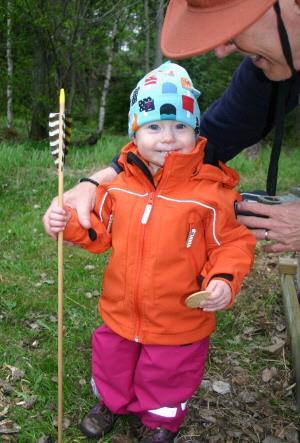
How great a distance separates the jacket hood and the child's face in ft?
0.13

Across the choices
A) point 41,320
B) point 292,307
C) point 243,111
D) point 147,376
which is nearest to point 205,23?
point 243,111

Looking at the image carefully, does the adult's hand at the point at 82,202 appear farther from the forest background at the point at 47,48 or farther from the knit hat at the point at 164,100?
the forest background at the point at 47,48

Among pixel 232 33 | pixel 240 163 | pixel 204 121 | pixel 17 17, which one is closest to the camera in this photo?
pixel 232 33

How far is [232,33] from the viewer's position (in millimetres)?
1536

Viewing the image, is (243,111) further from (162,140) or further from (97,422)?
(97,422)

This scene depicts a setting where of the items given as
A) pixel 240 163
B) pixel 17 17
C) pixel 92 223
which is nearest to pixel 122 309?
pixel 92 223

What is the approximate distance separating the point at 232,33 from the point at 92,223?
3.45 ft

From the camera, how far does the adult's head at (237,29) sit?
155 centimetres

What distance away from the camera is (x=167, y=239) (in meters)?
2.18

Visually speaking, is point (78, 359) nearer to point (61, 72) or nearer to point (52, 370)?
point (52, 370)

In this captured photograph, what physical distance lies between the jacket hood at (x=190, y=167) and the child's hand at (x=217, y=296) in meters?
0.45

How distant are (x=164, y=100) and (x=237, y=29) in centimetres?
71

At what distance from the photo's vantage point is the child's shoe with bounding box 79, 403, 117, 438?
99.5 inches

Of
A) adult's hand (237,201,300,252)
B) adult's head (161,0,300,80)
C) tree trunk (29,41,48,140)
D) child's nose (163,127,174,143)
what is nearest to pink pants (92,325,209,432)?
adult's hand (237,201,300,252)
